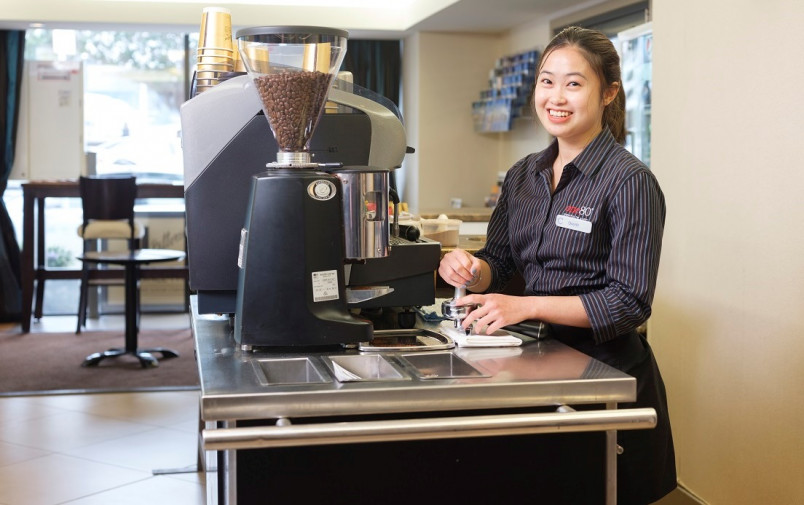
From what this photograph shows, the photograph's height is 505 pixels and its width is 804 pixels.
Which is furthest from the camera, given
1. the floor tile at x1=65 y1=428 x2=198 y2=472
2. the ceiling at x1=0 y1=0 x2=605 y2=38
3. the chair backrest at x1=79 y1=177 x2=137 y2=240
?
the ceiling at x1=0 y1=0 x2=605 y2=38

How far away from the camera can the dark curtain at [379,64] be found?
7.86 meters

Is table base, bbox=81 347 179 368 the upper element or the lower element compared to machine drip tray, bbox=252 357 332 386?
lower

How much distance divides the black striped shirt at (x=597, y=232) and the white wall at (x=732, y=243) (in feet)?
2.67

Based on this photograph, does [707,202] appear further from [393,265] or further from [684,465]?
[393,265]

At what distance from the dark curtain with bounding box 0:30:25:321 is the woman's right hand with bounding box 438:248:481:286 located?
6.03 meters

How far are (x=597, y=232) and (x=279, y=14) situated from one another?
573cm

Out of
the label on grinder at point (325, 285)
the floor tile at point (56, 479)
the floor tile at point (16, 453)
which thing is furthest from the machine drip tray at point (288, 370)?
the floor tile at point (16, 453)

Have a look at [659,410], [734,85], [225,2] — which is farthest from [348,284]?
[225,2]

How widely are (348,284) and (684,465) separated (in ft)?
5.70

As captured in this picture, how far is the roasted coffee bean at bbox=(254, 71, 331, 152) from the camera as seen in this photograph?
167 centimetres

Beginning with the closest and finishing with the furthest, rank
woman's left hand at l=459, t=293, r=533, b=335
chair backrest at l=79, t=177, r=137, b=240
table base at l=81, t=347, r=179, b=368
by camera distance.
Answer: woman's left hand at l=459, t=293, r=533, b=335 < table base at l=81, t=347, r=179, b=368 < chair backrest at l=79, t=177, r=137, b=240

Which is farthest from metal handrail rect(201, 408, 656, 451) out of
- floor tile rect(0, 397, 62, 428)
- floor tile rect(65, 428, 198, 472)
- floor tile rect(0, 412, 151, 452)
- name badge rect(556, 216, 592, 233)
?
floor tile rect(0, 397, 62, 428)

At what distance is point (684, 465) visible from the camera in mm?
3074

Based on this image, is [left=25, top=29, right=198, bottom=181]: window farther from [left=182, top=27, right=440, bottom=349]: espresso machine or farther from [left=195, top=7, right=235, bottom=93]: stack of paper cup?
[left=182, top=27, right=440, bottom=349]: espresso machine
